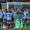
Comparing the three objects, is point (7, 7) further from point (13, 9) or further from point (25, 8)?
point (25, 8)

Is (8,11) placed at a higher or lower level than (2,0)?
lower

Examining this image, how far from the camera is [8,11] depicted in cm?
75

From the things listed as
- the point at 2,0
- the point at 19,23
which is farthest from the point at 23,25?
the point at 2,0

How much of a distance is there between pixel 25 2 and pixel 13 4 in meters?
0.12

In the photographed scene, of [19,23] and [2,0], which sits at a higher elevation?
[2,0]

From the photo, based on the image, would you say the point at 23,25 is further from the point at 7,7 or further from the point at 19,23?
the point at 7,7

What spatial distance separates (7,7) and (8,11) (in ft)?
0.14

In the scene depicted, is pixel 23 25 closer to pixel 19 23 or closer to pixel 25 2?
pixel 19 23

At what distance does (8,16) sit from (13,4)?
13 cm

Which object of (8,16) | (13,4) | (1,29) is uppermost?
(13,4)

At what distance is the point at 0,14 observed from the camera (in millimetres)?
745

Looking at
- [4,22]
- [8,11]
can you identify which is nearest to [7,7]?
[8,11]

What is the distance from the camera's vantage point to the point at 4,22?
75 centimetres

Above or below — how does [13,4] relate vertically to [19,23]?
above
